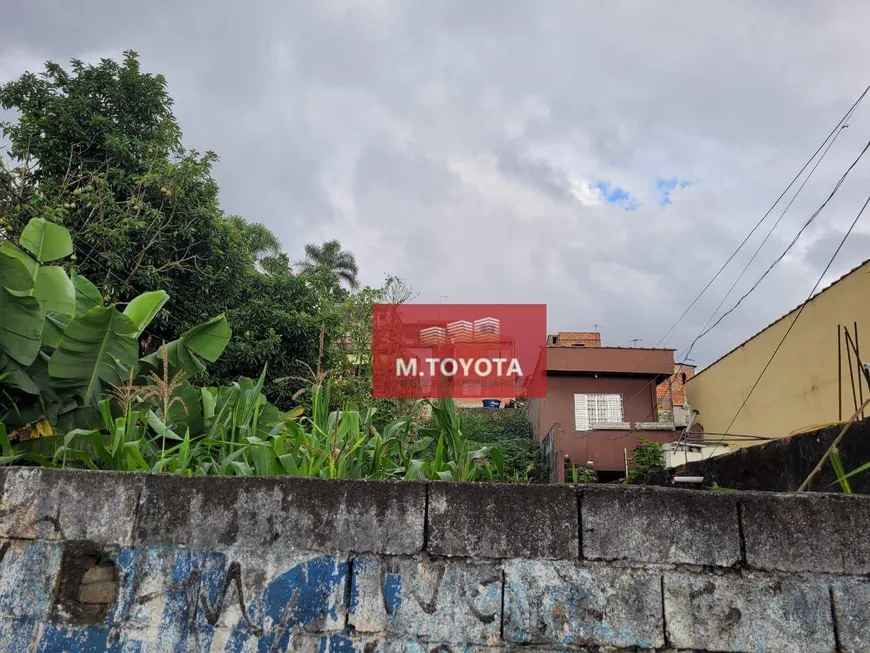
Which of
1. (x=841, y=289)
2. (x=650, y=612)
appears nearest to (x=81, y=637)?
(x=650, y=612)

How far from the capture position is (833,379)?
7.84m

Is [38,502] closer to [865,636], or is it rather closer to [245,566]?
[245,566]

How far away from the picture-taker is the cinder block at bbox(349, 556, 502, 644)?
191cm

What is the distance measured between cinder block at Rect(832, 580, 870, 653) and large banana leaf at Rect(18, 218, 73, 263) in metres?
4.26

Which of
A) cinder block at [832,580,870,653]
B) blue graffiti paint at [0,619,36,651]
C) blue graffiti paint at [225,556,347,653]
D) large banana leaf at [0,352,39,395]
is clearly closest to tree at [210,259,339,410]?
large banana leaf at [0,352,39,395]

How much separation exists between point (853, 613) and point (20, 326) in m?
3.75

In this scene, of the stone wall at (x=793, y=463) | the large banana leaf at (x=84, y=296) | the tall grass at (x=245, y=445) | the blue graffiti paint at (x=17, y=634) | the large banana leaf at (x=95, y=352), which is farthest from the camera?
the large banana leaf at (x=84, y=296)

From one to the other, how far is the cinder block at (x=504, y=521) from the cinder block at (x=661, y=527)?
70 millimetres

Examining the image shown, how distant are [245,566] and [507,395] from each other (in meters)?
20.7

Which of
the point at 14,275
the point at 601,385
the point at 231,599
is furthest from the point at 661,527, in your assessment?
the point at 601,385

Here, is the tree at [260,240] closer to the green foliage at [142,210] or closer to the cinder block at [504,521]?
the green foliage at [142,210]

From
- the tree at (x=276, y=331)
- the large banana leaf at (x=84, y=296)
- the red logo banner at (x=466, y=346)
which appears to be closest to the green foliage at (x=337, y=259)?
the red logo banner at (x=466, y=346)

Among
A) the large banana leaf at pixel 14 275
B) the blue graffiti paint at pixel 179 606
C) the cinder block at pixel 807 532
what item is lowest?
the blue graffiti paint at pixel 179 606

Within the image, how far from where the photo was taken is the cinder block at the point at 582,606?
1875mm
